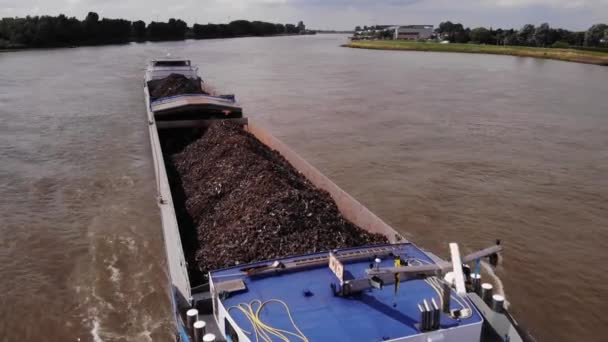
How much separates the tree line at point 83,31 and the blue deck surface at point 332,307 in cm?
7150

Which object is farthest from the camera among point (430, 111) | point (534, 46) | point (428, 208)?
point (534, 46)

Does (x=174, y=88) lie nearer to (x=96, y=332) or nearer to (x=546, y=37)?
(x=96, y=332)

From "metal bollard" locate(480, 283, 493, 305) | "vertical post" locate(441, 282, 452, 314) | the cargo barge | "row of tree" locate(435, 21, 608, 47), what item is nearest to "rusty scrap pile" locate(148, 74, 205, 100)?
the cargo barge

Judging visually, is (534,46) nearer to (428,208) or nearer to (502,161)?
(502,161)

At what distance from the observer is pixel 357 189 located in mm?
11922

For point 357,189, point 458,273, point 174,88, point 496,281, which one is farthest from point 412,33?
point 458,273

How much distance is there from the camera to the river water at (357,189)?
729 centimetres

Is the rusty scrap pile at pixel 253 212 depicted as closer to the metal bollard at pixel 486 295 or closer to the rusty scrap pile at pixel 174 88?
the metal bollard at pixel 486 295

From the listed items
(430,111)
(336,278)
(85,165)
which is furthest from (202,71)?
(336,278)

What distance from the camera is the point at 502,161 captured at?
14211 mm

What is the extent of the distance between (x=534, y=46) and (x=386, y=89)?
166 ft

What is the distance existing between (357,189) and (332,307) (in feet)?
25.9

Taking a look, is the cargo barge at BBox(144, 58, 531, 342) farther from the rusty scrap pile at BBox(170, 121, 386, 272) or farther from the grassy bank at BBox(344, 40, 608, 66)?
the grassy bank at BBox(344, 40, 608, 66)

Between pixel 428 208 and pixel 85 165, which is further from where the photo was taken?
pixel 85 165
